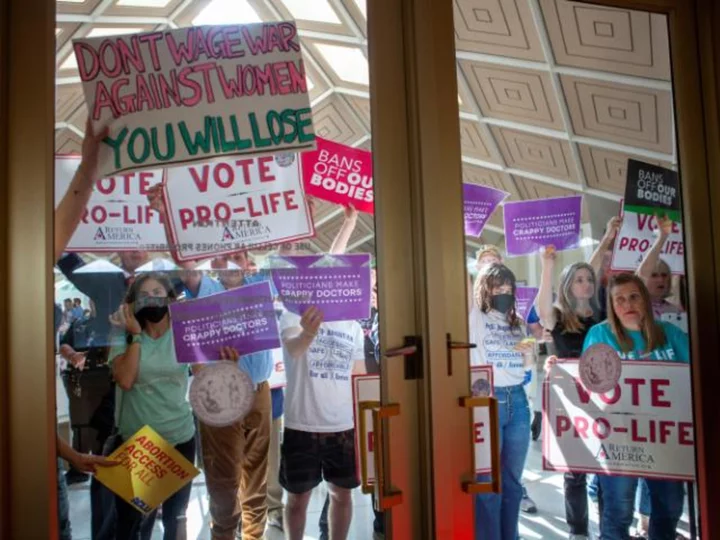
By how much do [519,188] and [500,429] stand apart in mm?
685

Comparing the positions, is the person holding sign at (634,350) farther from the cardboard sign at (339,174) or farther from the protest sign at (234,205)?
the protest sign at (234,205)

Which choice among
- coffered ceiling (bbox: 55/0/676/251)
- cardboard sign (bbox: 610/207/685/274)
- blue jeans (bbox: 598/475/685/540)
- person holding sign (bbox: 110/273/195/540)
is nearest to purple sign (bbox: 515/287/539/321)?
coffered ceiling (bbox: 55/0/676/251)

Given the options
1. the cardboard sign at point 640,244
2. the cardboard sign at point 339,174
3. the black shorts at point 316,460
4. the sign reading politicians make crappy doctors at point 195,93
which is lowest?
the black shorts at point 316,460

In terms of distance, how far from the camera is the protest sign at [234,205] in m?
1.62

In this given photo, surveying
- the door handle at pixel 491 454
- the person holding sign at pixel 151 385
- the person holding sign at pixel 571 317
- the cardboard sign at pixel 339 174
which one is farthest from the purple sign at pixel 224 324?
the person holding sign at pixel 571 317

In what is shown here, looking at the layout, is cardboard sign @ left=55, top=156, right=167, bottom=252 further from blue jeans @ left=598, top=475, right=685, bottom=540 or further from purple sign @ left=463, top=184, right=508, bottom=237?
blue jeans @ left=598, top=475, right=685, bottom=540

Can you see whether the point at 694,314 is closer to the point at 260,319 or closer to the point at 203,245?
the point at 260,319

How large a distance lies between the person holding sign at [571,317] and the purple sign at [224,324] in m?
0.79

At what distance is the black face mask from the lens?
1.85m

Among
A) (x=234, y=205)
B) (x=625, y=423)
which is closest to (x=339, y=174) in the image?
(x=234, y=205)

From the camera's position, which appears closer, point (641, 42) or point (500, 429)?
point (500, 429)

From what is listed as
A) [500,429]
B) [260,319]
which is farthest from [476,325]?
[260,319]

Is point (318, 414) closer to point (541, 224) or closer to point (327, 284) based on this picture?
point (327, 284)

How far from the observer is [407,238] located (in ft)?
5.71
